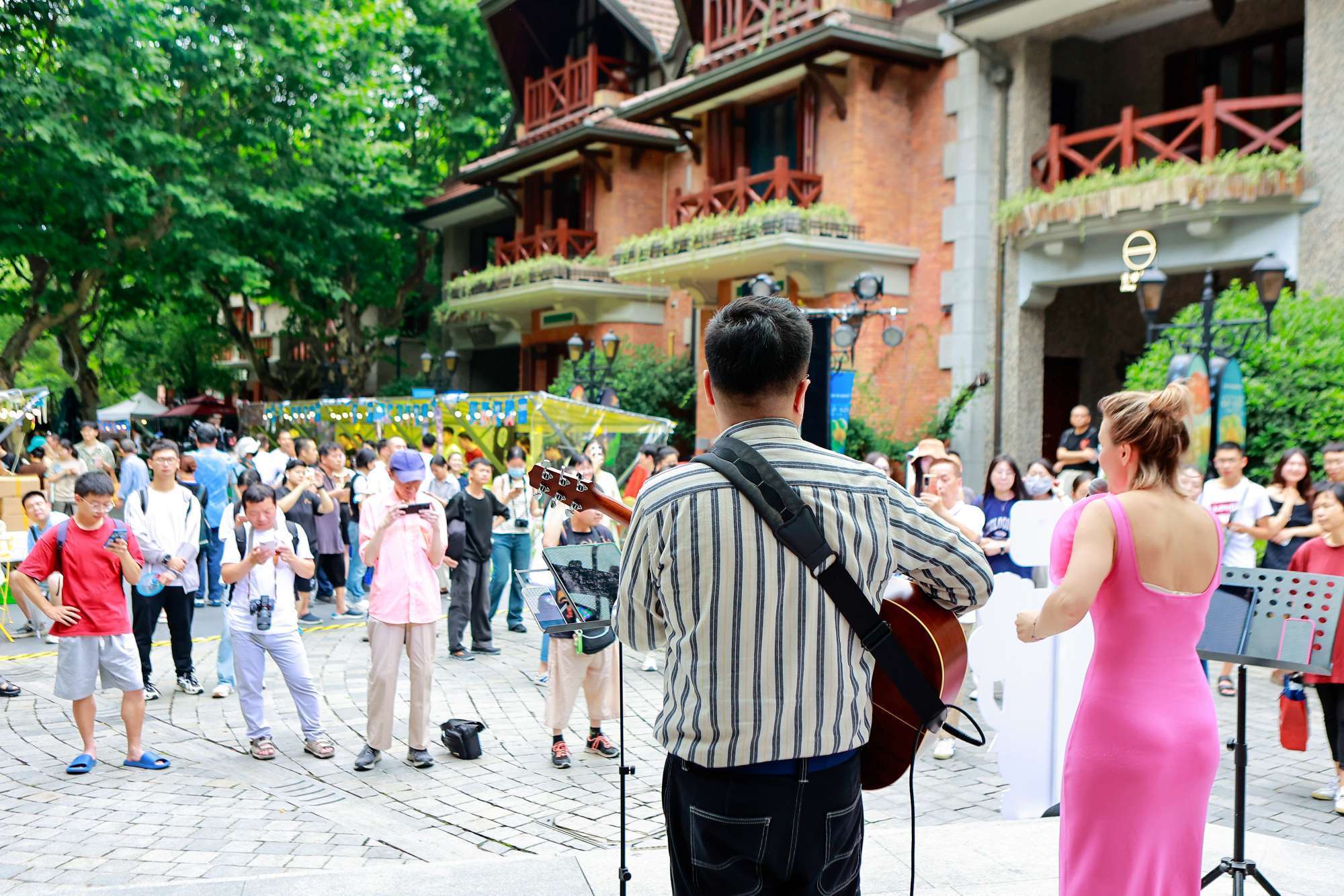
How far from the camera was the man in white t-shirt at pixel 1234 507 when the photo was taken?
845 cm

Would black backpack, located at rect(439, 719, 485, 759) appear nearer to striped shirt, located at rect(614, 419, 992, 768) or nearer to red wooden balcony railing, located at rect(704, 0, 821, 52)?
striped shirt, located at rect(614, 419, 992, 768)

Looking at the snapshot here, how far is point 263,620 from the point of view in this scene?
21.8 feet

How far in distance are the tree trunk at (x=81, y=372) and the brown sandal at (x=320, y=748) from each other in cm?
2408

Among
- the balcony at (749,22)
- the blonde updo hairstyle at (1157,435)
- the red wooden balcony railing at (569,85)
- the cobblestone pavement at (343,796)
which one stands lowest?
the cobblestone pavement at (343,796)

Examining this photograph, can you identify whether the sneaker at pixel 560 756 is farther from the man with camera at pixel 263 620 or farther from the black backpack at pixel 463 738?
the man with camera at pixel 263 620

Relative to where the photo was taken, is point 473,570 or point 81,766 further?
point 473,570

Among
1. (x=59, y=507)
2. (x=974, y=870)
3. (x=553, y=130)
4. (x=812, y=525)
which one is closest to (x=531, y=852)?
(x=974, y=870)

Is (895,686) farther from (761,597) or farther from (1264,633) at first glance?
(1264,633)

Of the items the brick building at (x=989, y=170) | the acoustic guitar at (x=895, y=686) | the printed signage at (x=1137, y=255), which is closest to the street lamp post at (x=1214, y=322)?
the printed signage at (x=1137, y=255)

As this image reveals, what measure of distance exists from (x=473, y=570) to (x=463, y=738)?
338 cm

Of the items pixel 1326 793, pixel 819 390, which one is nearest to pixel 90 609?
pixel 819 390

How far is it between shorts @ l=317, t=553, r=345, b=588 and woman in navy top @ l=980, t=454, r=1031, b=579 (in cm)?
727

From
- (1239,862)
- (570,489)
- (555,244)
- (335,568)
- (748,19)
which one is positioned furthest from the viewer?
(555,244)

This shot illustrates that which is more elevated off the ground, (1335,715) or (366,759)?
(1335,715)
